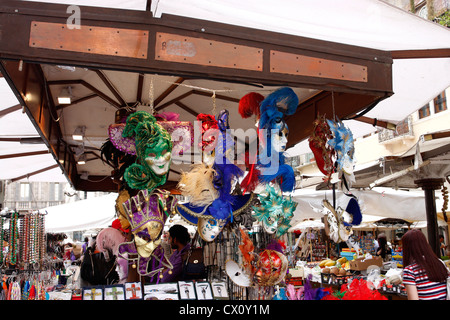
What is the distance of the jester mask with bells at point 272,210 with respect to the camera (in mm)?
2912

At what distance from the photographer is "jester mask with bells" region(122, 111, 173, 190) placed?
254 centimetres

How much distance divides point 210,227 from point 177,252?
2.88ft

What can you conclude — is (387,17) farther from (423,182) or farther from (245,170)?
(423,182)

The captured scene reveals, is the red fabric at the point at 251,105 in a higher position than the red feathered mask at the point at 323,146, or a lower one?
higher

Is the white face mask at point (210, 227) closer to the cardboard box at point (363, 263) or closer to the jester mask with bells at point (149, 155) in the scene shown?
the jester mask with bells at point (149, 155)

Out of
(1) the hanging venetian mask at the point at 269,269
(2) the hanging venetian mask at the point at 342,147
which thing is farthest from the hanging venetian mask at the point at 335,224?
(1) the hanging venetian mask at the point at 269,269

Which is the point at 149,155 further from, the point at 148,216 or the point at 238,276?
the point at 238,276

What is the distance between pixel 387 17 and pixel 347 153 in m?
1.05

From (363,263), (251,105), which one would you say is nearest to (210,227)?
(251,105)

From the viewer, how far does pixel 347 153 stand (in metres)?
3.01

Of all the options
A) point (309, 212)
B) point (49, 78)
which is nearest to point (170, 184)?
point (309, 212)

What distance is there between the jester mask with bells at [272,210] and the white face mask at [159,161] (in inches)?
30.6

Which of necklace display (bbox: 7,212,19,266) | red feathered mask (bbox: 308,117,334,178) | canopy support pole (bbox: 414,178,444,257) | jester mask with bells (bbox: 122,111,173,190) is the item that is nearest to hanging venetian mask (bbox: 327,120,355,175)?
red feathered mask (bbox: 308,117,334,178)

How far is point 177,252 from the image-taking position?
12.0 feet
